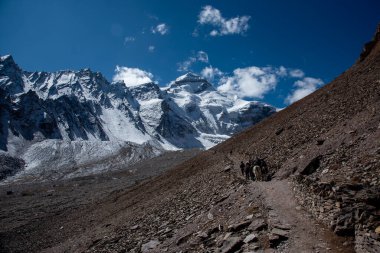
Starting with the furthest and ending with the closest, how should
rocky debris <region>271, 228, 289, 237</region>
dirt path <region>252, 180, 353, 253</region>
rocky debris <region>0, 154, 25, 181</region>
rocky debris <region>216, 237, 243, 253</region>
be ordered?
rocky debris <region>0, 154, 25, 181</region>, rocky debris <region>216, 237, 243, 253</region>, rocky debris <region>271, 228, 289, 237</region>, dirt path <region>252, 180, 353, 253</region>

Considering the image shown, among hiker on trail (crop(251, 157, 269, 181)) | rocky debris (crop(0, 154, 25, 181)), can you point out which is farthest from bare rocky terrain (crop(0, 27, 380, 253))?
rocky debris (crop(0, 154, 25, 181))

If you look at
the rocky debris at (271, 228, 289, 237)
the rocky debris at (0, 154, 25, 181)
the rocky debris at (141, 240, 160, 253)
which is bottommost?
the rocky debris at (141, 240, 160, 253)

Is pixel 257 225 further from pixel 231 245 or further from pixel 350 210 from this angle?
pixel 350 210

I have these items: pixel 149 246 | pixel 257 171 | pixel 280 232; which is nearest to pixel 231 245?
pixel 280 232

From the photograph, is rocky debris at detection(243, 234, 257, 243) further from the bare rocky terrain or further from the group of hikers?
the group of hikers

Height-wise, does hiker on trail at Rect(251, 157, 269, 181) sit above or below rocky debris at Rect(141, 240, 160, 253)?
above

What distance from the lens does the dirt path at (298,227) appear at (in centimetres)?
1333

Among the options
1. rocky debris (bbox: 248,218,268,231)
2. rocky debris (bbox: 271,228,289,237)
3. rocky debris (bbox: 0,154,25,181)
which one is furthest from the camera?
rocky debris (bbox: 0,154,25,181)

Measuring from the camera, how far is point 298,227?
15.2 meters

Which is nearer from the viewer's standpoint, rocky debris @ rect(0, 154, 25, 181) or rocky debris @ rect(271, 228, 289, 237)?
rocky debris @ rect(271, 228, 289, 237)

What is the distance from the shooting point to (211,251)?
16.5 meters

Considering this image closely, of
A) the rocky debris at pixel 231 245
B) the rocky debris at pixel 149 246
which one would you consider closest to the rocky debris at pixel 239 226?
the rocky debris at pixel 231 245

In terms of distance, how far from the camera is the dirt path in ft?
43.7

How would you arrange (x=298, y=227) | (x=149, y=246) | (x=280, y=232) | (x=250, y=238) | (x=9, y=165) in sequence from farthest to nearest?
(x=9, y=165) → (x=149, y=246) → (x=250, y=238) → (x=298, y=227) → (x=280, y=232)
